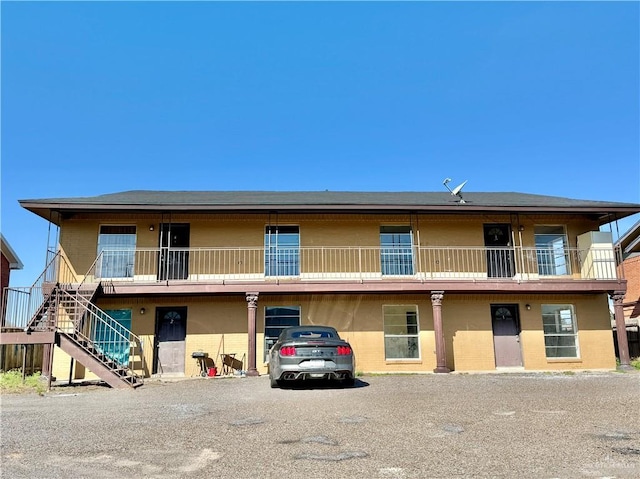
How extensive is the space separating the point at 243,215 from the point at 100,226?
14.0 ft

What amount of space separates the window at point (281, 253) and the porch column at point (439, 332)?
162 inches

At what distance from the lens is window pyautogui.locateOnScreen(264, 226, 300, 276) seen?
15242 mm

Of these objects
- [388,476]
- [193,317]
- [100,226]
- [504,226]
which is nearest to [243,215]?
[193,317]

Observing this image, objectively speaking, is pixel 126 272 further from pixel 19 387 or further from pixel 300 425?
pixel 300 425

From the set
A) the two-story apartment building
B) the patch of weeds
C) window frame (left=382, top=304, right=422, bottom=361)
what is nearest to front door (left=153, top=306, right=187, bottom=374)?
the two-story apartment building

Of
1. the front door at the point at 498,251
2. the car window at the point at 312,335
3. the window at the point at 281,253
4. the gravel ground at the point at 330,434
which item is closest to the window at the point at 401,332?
the front door at the point at 498,251

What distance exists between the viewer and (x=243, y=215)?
600 inches

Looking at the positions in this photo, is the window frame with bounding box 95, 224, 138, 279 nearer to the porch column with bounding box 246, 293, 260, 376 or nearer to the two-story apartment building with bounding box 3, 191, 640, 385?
the two-story apartment building with bounding box 3, 191, 640, 385

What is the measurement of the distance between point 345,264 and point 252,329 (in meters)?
3.51

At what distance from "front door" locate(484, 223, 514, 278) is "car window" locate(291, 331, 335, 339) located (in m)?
7.39

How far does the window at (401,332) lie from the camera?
15.2m

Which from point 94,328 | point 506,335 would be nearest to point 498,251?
point 506,335

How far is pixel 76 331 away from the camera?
38.7ft

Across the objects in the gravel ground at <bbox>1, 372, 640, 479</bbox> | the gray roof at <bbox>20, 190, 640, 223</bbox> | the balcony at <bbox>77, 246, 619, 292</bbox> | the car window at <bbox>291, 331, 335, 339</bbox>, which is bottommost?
the gravel ground at <bbox>1, 372, 640, 479</bbox>
